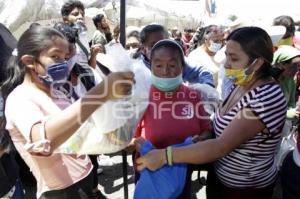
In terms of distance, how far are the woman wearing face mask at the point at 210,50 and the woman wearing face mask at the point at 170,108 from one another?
155cm

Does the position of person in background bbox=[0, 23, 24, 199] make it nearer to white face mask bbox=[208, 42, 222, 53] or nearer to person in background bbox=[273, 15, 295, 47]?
white face mask bbox=[208, 42, 222, 53]

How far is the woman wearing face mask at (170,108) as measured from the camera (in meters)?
1.95

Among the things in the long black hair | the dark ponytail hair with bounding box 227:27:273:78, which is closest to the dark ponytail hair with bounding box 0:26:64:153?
the long black hair

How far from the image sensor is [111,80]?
4.24 ft

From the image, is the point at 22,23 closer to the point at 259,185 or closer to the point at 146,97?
the point at 146,97

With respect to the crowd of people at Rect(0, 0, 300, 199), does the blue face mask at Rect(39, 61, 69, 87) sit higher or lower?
higher

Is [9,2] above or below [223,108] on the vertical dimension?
above

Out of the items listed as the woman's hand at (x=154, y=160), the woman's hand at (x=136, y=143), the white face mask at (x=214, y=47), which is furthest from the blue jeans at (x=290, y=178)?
the white face mask at (x=214, y=47)

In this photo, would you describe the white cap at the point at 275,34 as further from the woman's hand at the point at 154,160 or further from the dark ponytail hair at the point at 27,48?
the dark ponytail hair at the point at 27,48

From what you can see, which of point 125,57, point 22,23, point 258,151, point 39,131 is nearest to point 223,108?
point 258,151

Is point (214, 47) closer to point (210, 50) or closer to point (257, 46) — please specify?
point (210, 50)

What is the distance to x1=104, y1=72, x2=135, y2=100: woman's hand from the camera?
1.29 meters

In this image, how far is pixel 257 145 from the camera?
65.7 inches

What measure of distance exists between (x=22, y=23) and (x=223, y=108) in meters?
4.84
